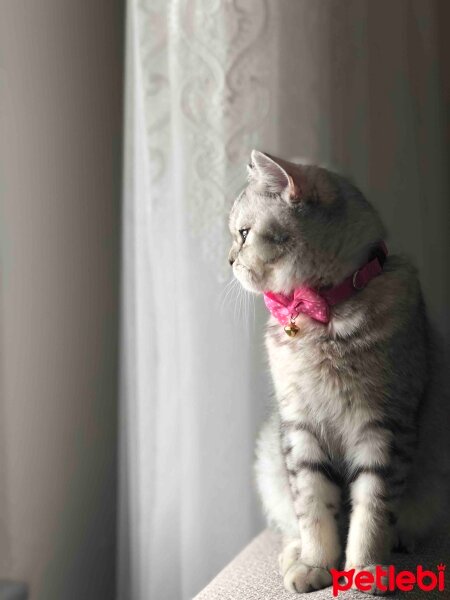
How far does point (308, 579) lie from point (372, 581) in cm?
9

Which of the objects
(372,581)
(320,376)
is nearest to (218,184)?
(320,376)

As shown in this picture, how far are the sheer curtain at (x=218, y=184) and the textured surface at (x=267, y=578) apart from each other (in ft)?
0.92

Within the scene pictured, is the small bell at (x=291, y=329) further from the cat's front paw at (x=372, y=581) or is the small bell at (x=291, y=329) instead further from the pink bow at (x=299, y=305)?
the cat's front paw at (x=372, y=581)

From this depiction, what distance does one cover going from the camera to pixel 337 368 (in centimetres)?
104

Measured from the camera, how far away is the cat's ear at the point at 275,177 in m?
1.00

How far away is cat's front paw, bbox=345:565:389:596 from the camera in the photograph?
3.22 ft

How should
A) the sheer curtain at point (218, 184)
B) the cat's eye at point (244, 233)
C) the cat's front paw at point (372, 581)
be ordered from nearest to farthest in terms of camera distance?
1. the cat's front paw at point (372, 581)
2. the cat's eye at point (244, 233)
3. the sheer curtain at point (218, 184)

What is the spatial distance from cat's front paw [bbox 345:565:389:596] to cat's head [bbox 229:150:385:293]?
396 mm

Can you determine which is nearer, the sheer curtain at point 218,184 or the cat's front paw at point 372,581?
the cat's front paw at point 372,581

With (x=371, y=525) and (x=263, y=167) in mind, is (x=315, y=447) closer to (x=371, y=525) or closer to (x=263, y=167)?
(x=371, y=525)

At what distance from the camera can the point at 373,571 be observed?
39.2 inches

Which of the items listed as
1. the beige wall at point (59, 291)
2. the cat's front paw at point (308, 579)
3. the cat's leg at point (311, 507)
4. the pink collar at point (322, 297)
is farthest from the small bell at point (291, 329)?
the beige wall at point (59, 291)

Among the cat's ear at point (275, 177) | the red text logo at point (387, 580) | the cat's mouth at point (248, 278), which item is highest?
the cat's ear at point (275, 177)

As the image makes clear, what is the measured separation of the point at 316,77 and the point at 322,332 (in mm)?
601
